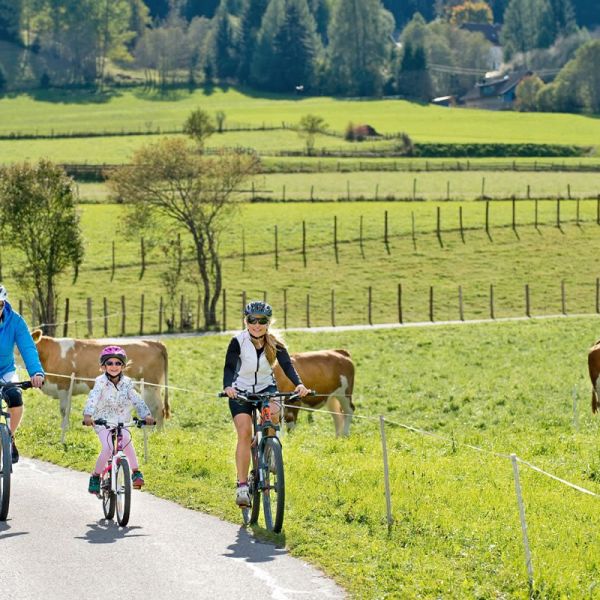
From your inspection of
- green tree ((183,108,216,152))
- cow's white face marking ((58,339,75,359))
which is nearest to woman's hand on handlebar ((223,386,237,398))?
cow's white face marking ((58,339,75,359))

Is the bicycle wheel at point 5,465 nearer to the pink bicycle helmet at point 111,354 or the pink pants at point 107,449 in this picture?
the pink pants at point 107,449

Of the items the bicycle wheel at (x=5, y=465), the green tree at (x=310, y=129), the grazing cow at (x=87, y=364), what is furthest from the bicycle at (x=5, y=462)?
the green tree at (x=310, y=129)

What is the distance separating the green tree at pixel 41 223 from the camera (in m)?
59.5

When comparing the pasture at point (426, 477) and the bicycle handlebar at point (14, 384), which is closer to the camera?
the pasture at point (426, 477)

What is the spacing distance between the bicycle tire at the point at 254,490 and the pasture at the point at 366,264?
45.1 metres

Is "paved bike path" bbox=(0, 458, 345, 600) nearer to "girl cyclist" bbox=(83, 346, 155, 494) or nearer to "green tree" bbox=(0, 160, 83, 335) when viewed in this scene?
"girl cyclist" bbox=(83, 346, 155, 494)

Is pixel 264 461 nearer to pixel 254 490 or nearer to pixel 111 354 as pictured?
pixel 254 490

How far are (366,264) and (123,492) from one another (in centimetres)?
6197

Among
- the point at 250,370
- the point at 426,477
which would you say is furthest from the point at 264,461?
the point at 426,477

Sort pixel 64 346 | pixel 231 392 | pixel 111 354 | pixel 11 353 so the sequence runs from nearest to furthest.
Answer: pixel 231 392
pixel 11 353
pixel 111 354
pixel 64 346

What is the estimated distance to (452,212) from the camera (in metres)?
88.2

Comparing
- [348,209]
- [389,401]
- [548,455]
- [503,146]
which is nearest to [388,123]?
[503,146]

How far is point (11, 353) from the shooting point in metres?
14.6

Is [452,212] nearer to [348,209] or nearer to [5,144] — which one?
[348,209]
